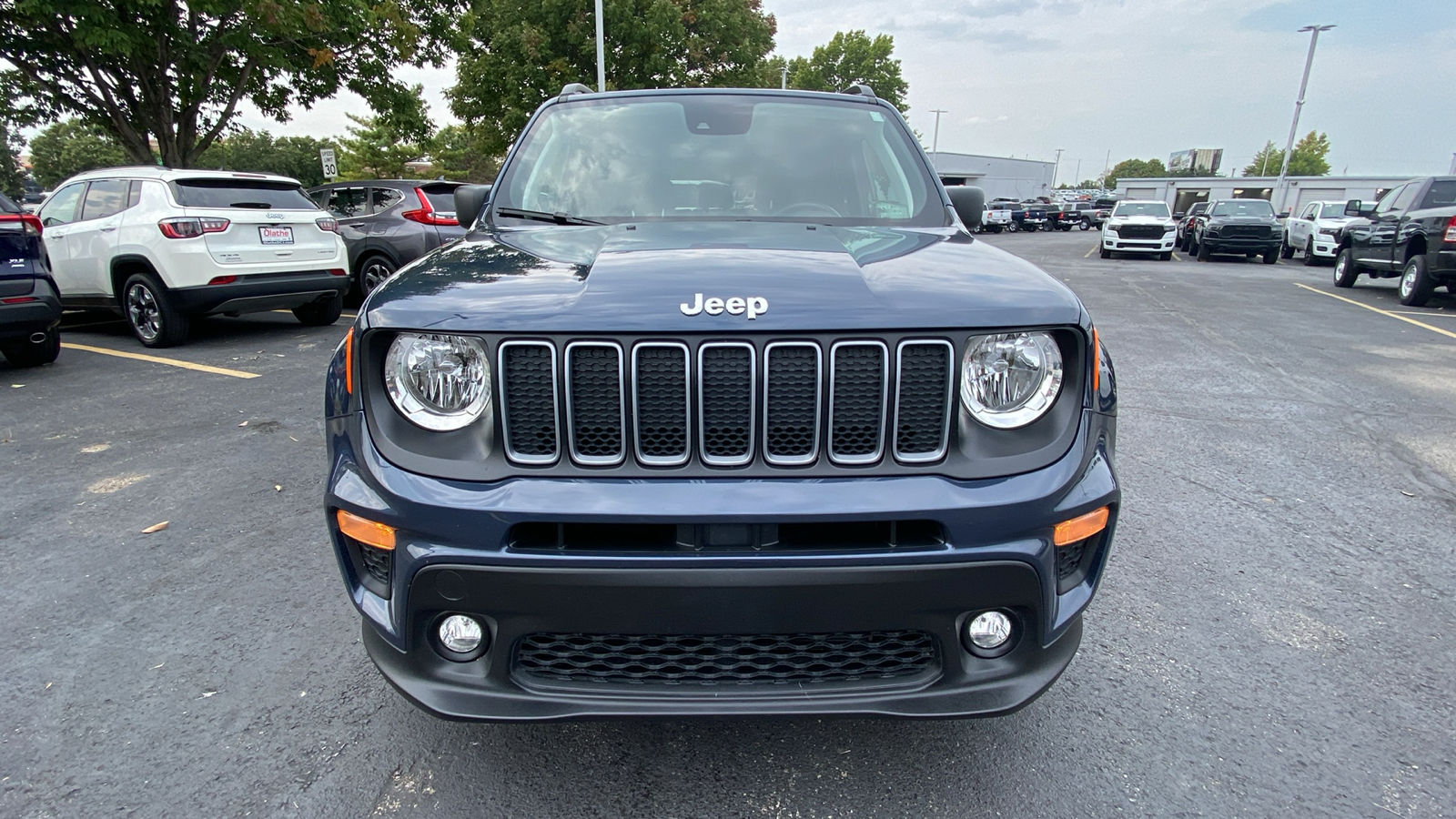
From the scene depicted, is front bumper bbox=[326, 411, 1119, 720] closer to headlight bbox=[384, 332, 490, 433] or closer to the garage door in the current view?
headlight bbox=[384, 332, 490, 433]

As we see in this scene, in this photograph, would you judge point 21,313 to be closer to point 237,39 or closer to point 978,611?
point 978,611

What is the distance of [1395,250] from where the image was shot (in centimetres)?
1174

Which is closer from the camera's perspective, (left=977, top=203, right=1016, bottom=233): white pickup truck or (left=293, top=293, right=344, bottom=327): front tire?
(left=293, top=293, right=344, bottom=327): front tire

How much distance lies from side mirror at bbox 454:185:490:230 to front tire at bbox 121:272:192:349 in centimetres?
584

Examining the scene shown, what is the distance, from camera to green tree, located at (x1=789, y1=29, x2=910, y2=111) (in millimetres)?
54250

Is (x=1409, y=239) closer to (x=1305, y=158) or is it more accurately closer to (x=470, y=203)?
(x=470, y=203)

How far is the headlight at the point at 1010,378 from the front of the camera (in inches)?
68.5

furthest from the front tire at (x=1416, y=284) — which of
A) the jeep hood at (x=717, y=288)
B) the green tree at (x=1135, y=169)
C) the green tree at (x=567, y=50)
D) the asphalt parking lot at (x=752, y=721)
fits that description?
the green tree at (x=1135, y=169)

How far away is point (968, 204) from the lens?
310 cm

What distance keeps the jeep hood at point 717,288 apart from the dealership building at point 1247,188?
65385 mm

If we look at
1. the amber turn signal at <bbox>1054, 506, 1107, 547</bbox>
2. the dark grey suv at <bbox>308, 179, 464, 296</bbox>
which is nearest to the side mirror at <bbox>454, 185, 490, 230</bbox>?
the amber turn signal at <bbox>1054, 506, 1107, 547</bbox>

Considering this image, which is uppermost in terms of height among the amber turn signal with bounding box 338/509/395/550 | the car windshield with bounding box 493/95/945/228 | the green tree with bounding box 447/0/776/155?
the green tree with bounding box 447/0/776/155

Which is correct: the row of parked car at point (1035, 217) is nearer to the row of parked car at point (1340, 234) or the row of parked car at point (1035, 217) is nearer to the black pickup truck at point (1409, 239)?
the row of parked car at point (1340, 234)

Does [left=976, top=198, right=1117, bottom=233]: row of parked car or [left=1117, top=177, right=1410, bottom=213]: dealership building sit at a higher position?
[left=1117, top=177, right=1410, bottom=213]: dealership building
